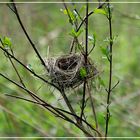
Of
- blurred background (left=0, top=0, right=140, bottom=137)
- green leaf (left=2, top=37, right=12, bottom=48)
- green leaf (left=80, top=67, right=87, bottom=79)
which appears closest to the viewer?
green leaf (left=2, top=37, right=12, bottom=48)

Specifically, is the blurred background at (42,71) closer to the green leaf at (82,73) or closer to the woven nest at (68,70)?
the woven nest at (68,70)

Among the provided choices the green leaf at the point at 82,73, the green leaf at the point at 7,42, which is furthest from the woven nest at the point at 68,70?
the green leaf at the point at 7,42

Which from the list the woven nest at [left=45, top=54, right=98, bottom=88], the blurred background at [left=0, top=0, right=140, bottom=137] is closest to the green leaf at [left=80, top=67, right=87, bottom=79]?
the woven nest at [left=45, top=54, right=98, bottom=88]

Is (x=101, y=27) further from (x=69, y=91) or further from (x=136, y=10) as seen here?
(x=69, y=91)

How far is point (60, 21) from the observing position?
6.61 m

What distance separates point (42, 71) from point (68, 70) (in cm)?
15

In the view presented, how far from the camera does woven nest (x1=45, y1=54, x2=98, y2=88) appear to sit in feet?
7.33

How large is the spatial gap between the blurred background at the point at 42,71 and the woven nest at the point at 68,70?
8cm

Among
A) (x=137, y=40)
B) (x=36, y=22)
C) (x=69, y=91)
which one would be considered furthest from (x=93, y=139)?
(x=137, y=40)

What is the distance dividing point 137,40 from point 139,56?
31 centimetres

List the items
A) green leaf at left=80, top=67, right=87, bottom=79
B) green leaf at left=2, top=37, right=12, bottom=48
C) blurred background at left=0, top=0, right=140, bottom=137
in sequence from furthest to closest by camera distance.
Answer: blurred background at left=0, top=0, right=140, bottom=137
green leaf at left=80, top=67, right=87, bottom=79
green leaf at left=2, top=37, right=12, bottom=48

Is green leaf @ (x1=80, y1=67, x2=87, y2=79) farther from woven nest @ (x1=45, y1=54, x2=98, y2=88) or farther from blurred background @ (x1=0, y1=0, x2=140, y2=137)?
blurred background @ (x1=0, y1=0, x2=140, y2=137)

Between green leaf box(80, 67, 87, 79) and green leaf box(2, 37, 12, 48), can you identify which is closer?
green leaf box(2, 37, 12, 48)

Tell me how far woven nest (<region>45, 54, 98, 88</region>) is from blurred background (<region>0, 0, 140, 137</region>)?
8cm
